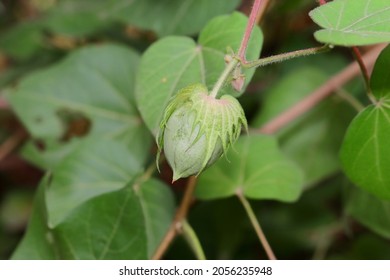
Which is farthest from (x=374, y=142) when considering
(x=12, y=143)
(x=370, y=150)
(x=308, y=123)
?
(x=12, y=143)

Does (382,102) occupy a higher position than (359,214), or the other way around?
(382,102)

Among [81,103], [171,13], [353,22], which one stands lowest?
[81,103]

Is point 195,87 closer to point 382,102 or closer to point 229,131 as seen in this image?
point 229,131

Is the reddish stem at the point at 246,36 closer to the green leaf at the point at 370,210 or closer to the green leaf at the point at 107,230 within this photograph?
the green leaf at the point at 107,230

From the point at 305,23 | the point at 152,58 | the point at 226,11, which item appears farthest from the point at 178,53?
the point at 305,23

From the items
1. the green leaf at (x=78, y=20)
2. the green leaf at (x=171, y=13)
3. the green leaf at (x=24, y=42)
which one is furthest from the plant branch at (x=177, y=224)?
the green leaf at (x=24, y=42)

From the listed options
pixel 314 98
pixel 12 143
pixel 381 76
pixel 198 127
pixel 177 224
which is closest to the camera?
pixel 198 127

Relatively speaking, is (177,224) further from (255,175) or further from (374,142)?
(374,142)
